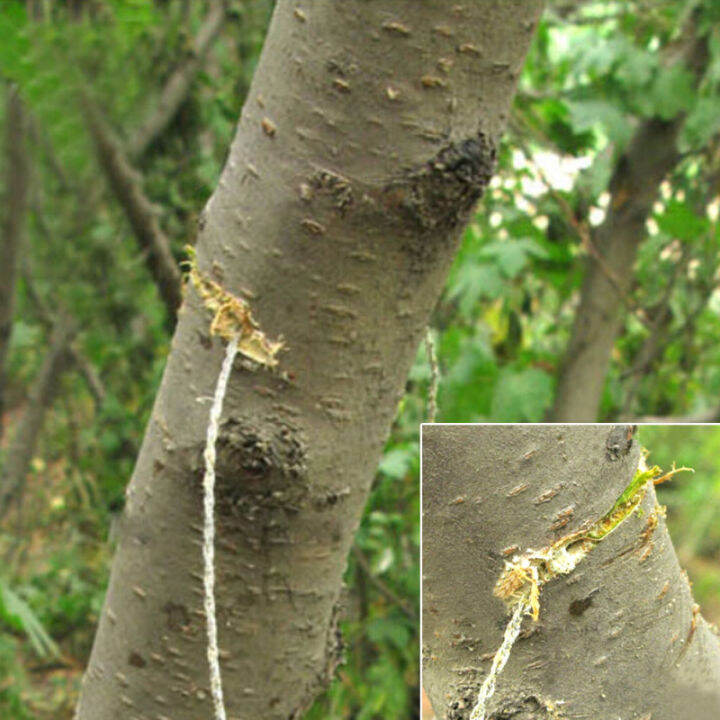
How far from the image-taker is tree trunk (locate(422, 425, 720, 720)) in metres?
0.42

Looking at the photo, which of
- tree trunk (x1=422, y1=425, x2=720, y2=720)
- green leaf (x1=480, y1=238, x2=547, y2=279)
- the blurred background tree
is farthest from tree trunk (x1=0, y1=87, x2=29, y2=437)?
tree trunk (x1=422, y1=425, x2=720, y2=720)

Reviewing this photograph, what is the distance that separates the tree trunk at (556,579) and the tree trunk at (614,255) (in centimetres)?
80

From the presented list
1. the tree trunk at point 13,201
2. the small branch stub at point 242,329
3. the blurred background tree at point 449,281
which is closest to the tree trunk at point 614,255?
the blurred background tree at point 449,281

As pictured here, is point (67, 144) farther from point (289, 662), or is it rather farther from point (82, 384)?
point (82, 384)

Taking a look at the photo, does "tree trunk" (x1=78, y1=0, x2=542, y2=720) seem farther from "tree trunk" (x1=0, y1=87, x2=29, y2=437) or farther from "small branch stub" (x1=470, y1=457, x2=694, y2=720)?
"tree trunk" (x1=0, y1=87, x2=29, y2=437)

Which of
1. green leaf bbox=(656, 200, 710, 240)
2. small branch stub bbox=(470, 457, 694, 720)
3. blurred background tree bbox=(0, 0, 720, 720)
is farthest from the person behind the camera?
green leaf bbox=(656, 200, 710, 240)

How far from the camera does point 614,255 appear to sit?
125cm

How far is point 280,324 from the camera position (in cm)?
45

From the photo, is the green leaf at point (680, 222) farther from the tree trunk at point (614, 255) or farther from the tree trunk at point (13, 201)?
the tree trunk at point (13, 201)

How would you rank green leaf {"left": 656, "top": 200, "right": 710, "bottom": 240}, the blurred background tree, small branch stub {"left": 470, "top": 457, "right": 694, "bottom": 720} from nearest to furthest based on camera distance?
small branch stub {"left": 470, "top": 457, "right": 694, "bottom": 720}
the blurred background tree
green leaf {"left": 656, "top": 200, "right": 710, "bottom": 240}

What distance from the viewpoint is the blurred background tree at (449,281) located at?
3.54 feet

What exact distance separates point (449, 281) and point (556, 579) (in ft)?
2.69

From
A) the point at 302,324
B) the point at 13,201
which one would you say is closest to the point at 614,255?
the point at 13,201

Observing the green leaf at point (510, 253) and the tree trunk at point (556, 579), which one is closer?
the tree trunk at point (556, 579)
